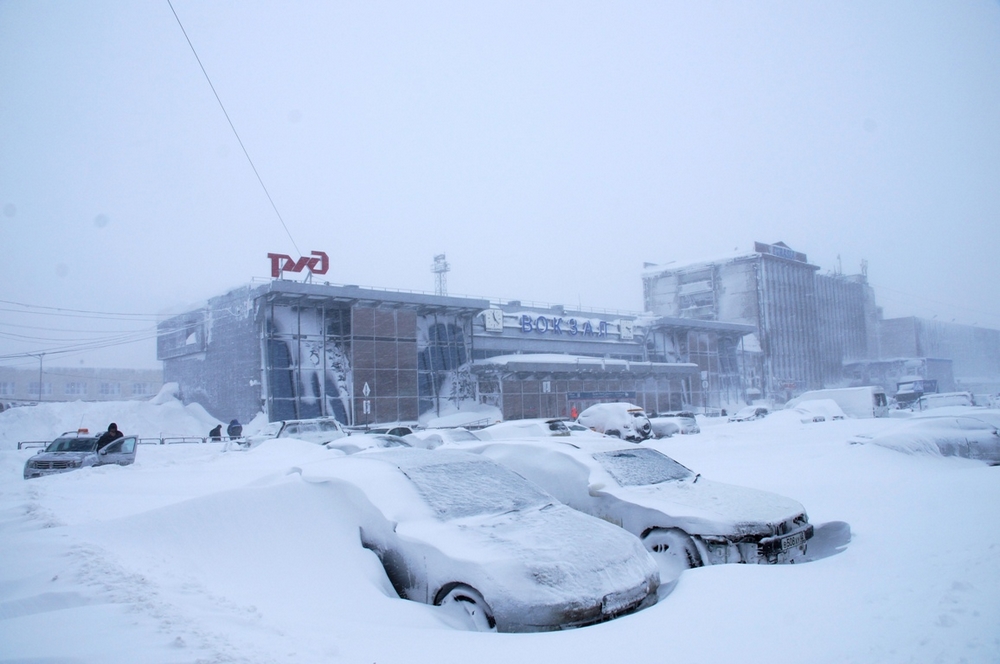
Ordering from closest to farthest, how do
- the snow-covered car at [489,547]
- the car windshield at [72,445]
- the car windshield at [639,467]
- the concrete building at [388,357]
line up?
the snow-covered car at [489,547] < the car windshield at [639,467] < the car windshield at [72,445] < the concrete building at [388,357]

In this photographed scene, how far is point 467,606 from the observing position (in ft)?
15.6

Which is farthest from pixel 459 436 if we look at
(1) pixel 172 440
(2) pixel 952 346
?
(2) pixel 952 346

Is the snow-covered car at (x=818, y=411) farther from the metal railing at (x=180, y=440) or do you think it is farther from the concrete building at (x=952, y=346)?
the concrete building at (x=952, y=346)

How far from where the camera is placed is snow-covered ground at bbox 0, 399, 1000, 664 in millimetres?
3574

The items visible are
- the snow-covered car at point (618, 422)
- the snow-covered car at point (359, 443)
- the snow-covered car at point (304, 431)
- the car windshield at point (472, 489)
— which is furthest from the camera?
A: the snow-covered car at point (618, 422)

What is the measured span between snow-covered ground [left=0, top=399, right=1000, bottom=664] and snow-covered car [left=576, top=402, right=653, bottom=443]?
17.7 metres

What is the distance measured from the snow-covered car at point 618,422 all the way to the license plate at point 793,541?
1810cm

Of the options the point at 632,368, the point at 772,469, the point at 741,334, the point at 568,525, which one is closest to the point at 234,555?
the point at 568,525

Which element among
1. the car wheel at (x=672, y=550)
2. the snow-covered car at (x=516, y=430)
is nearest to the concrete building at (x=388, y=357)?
the snow-covered car at (x=516, y=430)

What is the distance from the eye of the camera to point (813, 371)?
216ft

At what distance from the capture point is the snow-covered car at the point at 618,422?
2536cm

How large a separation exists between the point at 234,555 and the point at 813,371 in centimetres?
6924

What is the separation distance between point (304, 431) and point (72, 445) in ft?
21.5

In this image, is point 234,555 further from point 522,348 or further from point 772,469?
point 522,348
